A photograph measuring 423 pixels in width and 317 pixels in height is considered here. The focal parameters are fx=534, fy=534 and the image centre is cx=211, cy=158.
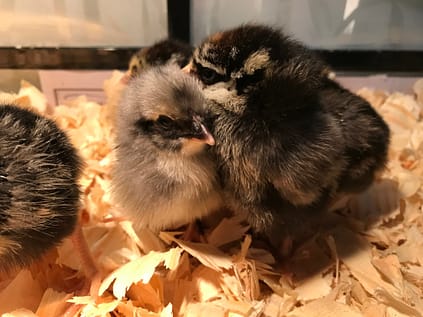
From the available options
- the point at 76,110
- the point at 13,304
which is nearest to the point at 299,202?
the point at 13,304

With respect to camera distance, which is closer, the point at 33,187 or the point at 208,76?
the point at 33,187

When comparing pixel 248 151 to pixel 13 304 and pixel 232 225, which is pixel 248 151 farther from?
pixel 13 304

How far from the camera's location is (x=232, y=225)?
1204 mm

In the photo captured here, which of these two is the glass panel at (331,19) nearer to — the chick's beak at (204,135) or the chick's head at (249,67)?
the chick's head at (249,67)

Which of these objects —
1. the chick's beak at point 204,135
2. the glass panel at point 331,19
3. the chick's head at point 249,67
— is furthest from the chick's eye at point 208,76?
the glass panel at point 331,19

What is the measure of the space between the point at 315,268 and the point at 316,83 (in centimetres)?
42

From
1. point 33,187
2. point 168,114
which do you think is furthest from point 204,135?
point 33,187

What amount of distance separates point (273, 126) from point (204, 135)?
0.13 metres

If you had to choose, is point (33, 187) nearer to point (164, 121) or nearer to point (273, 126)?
point (164, 121)

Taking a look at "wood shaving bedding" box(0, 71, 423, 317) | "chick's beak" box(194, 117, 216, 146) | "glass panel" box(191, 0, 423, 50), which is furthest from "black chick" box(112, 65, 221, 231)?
"glass panel" box(191, 0, 423, 50)

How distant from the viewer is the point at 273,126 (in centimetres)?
97

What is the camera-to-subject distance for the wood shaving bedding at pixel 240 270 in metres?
1.06

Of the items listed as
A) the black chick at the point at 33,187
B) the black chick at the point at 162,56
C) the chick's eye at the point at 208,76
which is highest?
the chick's eye at the point at 208,76

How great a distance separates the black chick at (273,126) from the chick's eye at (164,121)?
0.28 feet
